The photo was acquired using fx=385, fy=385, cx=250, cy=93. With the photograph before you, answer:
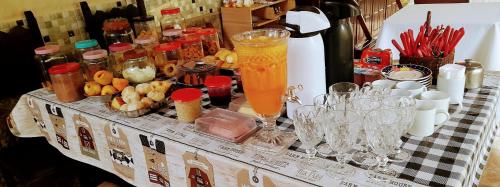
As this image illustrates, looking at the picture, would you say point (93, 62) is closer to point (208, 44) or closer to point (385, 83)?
point (208, 44)

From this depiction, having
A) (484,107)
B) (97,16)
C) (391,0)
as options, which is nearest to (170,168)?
(484,107)

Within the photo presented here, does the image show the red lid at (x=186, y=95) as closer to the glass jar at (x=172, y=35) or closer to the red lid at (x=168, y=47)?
the red lid at (x=168, y=47)

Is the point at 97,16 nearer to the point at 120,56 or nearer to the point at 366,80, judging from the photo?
the point at 120,56

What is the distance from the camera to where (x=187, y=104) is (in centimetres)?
116

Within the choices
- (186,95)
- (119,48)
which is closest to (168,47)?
(119,48)

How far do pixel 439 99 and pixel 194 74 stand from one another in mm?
841

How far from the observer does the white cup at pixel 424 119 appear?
94cm

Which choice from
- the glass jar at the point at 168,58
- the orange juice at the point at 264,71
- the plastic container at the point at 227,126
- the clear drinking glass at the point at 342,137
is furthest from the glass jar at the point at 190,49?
the clear drinking glass at the point at 342,137

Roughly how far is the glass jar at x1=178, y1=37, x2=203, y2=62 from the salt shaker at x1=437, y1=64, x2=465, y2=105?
98 cm

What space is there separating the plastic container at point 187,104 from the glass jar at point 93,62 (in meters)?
0.51

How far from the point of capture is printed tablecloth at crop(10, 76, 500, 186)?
33.6 inches

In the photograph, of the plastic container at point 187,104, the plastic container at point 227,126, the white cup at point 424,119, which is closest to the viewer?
the white cup at point 424,119

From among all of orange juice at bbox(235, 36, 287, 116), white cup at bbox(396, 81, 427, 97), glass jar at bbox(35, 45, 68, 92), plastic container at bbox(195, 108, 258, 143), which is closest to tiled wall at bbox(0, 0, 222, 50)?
glass jar at bbox(35, 45, 68, 92)

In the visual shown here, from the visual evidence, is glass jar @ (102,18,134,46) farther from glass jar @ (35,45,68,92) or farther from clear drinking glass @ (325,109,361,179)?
clear drinking glass @ (325,109,361,179)
